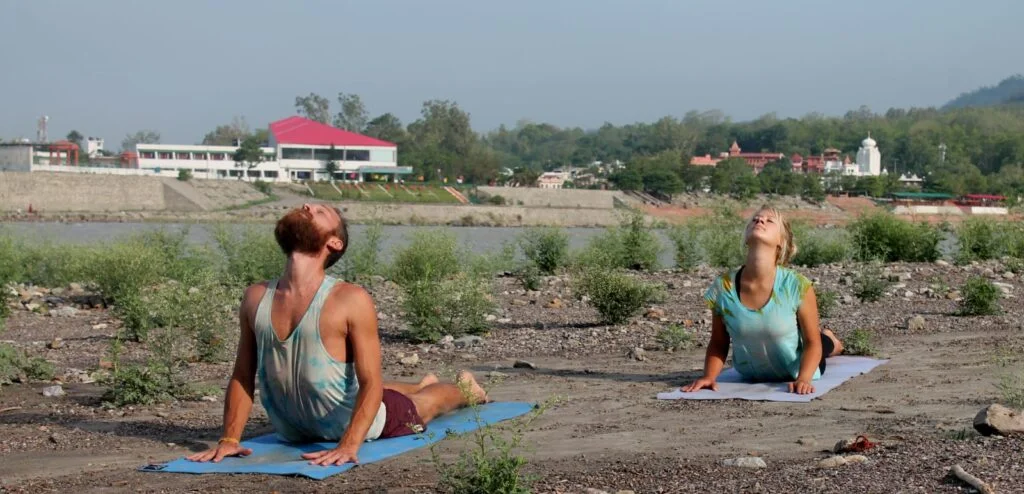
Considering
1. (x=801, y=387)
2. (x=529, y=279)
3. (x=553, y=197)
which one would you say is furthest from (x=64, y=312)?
(x=553, y=197)

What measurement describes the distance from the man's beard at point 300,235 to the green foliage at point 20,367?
11.2 ft

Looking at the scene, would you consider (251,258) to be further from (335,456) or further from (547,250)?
(335,456)

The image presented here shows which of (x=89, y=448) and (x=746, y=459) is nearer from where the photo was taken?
(x=746, y=459)

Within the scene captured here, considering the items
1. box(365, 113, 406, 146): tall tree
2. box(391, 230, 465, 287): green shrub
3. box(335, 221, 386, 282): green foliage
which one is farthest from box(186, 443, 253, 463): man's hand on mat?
box(365, 113, 406, 146): tall tree

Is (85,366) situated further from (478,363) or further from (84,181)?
(84,181)

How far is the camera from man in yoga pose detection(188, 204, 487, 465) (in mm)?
4996

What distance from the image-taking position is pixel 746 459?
4.84 metres

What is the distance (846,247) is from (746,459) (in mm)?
17290

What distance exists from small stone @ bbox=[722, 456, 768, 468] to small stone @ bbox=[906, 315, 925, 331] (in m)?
5.54

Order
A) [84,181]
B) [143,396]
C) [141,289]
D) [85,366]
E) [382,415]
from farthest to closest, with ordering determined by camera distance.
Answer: [84,181]
[141,289]
[85,366]
[143,396]
[382,415]

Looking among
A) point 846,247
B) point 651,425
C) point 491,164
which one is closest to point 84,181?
point 491,164

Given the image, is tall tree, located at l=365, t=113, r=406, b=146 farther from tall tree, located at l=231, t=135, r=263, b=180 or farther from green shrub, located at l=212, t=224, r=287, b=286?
green shrub, located at l=212, t=224, r=287, b=286

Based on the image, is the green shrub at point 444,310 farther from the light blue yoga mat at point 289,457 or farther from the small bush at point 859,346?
the light blue yoga mat at point 289,457

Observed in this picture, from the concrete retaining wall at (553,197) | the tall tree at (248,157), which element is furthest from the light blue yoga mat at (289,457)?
the tall tree at (248,157)
